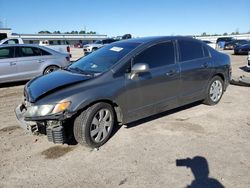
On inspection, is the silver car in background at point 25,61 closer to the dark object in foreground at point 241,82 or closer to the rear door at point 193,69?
the rear door at point 193,69

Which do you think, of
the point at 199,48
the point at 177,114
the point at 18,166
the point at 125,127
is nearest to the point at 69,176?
the point at 18,166

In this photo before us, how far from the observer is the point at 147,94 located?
4.74 metres

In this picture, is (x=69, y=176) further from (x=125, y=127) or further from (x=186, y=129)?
(x=186, y=129)

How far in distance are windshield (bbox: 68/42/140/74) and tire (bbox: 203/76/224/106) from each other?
7.46ft

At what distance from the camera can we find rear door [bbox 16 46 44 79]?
918 cm

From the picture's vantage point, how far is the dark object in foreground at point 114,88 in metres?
3.90

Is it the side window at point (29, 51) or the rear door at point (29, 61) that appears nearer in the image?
the rear door at point (29, 61)

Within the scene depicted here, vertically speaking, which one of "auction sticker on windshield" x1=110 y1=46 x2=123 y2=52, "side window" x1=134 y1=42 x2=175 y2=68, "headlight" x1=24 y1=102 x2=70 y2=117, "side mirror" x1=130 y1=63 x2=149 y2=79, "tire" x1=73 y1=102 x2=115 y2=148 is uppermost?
"auction sticker on windshield" x1=110 y1=46 x2=123 y2=52

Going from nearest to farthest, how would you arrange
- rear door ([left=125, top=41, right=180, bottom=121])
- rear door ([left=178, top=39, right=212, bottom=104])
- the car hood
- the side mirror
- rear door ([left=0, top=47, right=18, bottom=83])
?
1. the car hood
2. the side mirror
3. rear door ([left=125, top=41, right=180, bottom=121])
4. rear door ([left=178, top=39, right=212, bottom=104])
5. rear door ([left=0, top=47, right=18, bottom=83])

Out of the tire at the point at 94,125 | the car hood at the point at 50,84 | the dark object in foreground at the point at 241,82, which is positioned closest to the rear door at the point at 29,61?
the car hood at the point at 50,84

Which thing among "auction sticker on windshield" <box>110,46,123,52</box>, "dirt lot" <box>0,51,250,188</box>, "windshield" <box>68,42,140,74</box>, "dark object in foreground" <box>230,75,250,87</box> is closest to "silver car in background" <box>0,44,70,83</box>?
"dirt lot" <box>0,51,250,188</box>

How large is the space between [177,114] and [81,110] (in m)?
2.45

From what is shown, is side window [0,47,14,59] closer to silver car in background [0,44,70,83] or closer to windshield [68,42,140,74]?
silver car in background [0,44,70,83]

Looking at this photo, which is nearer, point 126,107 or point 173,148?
point 173,148
